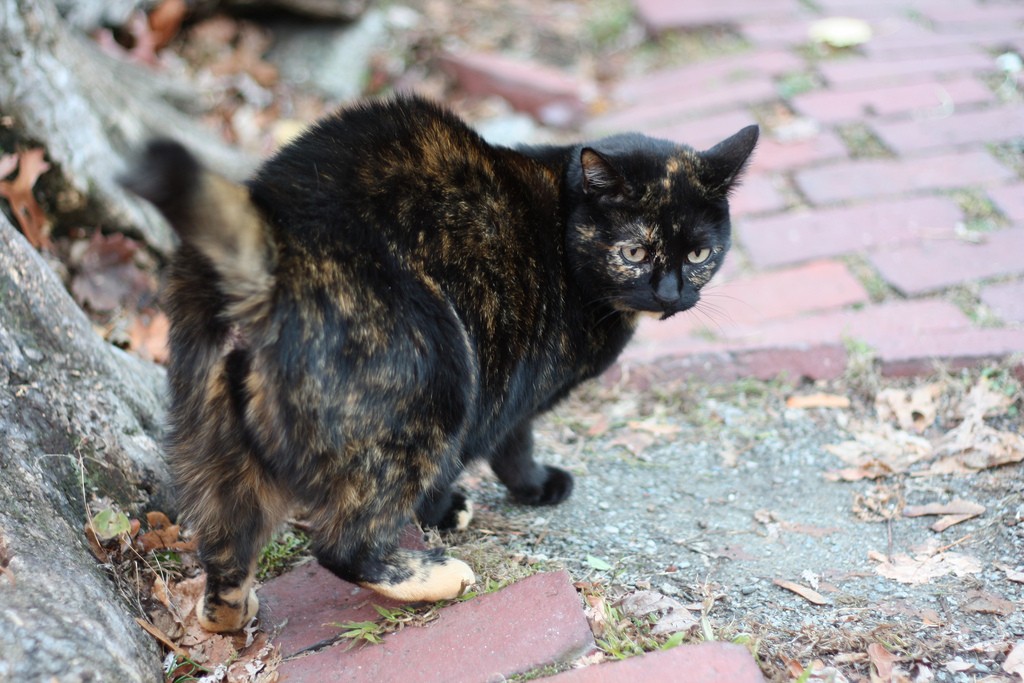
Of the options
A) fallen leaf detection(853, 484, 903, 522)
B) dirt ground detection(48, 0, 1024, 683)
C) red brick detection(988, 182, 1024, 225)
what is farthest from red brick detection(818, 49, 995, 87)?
fallen leaf detection(853, 484, 903, 522)

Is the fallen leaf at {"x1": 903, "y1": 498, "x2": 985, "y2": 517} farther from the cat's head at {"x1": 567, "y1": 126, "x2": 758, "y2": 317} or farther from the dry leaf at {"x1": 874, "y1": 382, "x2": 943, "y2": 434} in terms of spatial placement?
the cat's head at {"x1": 567, "y1": 126, "x2": 758, "y2": 317}

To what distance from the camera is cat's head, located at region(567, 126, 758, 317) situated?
235 centimetres

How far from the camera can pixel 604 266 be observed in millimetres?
2369

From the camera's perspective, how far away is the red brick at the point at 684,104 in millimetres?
4422

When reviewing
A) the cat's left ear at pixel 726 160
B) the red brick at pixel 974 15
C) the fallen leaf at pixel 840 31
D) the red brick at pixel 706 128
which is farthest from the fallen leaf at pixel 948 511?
the red brick at pixel 974 15

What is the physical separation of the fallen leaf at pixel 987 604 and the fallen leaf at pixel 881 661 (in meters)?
0.29

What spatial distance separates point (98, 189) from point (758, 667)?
2.51 m

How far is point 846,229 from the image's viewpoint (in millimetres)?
3625

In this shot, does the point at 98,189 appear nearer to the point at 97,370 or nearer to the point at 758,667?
the point at 97,370

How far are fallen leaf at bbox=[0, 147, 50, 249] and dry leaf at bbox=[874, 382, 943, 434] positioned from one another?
256cm

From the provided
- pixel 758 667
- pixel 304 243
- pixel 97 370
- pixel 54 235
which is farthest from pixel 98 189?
pixel 758 667

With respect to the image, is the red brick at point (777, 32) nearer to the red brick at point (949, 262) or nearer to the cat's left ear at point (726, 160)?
the red brick at point (949, 262)

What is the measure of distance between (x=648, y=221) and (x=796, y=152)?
6.54ft

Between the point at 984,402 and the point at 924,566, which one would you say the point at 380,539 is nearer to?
the point at 924,566
